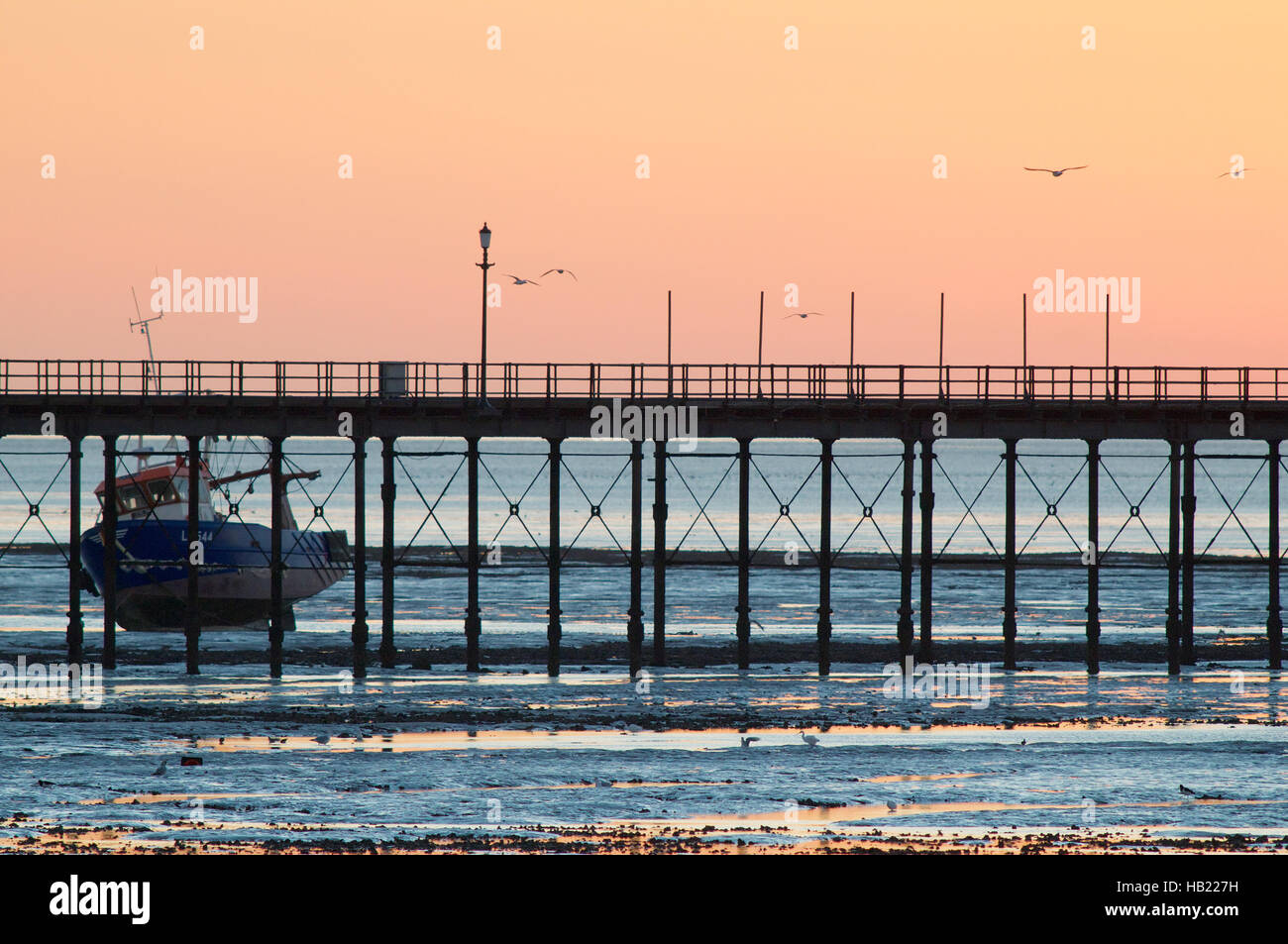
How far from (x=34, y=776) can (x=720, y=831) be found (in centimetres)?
1023

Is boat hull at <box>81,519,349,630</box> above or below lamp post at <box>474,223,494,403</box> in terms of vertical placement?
below

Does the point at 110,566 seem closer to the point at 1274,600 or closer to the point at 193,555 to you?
the point at 193,555

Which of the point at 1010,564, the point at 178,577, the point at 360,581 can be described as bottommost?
the point at 178,577

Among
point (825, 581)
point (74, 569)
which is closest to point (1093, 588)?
point (825, 581)

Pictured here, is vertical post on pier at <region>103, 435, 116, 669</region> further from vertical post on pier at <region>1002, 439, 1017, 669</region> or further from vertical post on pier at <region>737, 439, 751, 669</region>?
vertical post on pier at <region>1002, 439, 1017, 669</region>

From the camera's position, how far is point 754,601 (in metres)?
57.7

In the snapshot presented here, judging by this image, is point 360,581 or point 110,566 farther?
point 110,566

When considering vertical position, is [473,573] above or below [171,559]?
above

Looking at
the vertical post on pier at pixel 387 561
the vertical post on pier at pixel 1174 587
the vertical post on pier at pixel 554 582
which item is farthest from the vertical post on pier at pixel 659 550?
the vertical post on pier at pixel 1174 587

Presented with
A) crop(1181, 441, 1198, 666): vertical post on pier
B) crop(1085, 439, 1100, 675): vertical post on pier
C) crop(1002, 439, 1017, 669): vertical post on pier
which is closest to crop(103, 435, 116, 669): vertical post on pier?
crop(1002, 439, 1017, 669): vertical post on pier

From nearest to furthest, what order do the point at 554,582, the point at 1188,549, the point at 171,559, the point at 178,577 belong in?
the point at 554,582
the point at 1188,549
the point at 178,577
the point at 171,559
